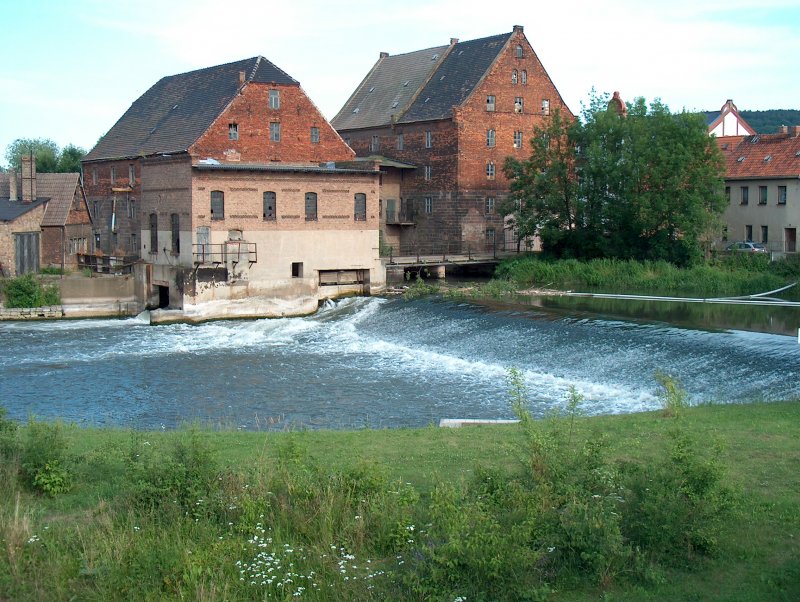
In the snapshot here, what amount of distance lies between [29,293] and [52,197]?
10103 mm

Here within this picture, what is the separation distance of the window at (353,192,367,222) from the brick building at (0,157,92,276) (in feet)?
50.1

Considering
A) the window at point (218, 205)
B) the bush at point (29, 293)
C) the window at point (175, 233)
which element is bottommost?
the bush at point (29, 293)

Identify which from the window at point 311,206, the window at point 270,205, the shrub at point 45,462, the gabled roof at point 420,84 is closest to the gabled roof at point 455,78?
the gabled roof at point 420,84

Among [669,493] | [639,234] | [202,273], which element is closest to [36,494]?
[669,493]

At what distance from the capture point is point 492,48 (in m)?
58.8

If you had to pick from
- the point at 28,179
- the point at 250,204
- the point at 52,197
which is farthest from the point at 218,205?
the point at 28,179

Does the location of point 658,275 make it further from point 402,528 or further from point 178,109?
point 402,528

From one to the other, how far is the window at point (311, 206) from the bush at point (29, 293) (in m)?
11.8

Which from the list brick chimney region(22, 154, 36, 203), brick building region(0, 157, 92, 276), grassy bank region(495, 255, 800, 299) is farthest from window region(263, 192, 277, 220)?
brick chimney region(22, 154, 36, 203)

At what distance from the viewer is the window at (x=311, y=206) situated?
146ft

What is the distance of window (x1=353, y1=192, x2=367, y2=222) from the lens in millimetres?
46094

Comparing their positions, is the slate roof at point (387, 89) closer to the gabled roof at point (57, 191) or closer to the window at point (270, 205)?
the window at point (270, 205)

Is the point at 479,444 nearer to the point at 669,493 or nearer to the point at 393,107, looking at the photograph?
the point at 669,493

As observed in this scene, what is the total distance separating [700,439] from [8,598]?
9.76m
